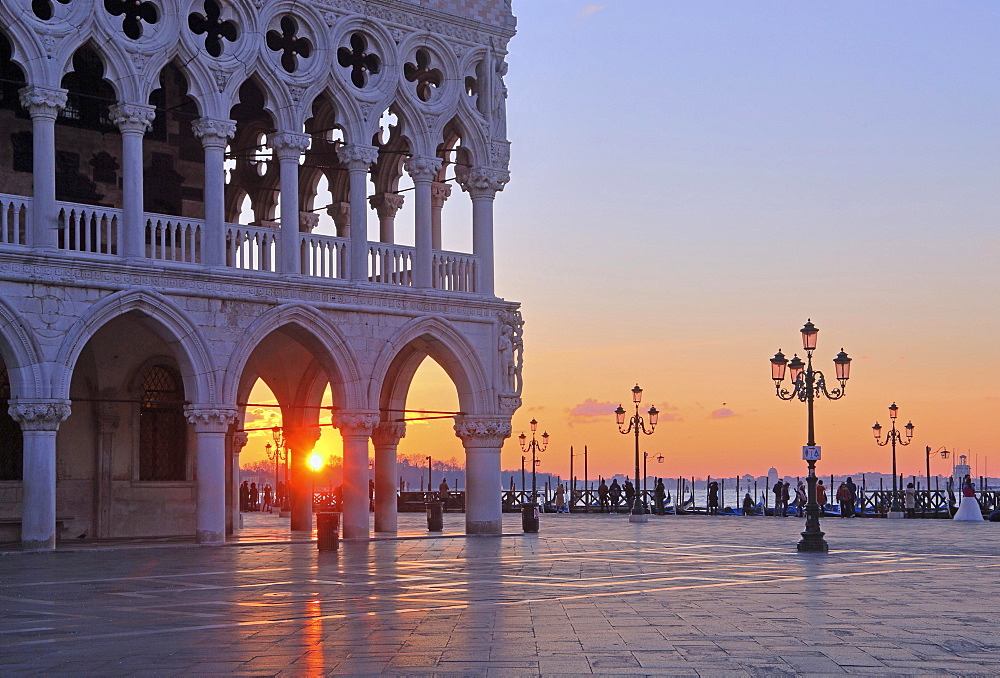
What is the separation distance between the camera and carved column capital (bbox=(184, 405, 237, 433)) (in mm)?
25266

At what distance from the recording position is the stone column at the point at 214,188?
2586 centimetres

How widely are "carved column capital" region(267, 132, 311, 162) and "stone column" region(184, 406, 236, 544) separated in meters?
5.24

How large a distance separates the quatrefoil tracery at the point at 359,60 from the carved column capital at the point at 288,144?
1.94 metres

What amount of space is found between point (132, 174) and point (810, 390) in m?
12.7

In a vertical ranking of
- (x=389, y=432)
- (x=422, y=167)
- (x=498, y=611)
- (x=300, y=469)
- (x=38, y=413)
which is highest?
(x=422, y=167)

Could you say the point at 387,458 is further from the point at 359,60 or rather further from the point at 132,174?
the point at 132,174

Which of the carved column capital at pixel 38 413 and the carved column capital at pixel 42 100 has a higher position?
the carved column capital at pixel 42 100

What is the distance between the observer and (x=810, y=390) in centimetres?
2428

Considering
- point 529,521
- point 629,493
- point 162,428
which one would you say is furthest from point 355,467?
point 629,493

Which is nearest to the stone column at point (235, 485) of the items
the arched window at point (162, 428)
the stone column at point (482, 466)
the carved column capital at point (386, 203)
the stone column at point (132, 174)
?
the arched window at point (162, 428)

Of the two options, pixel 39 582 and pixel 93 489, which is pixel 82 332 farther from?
pixel 39 582

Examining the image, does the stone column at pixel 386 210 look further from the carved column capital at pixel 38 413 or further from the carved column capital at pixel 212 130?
the carved column capital at pixel 38 413

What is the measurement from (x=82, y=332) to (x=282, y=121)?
600 cm

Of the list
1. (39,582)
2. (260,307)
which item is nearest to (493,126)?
(260,307)
